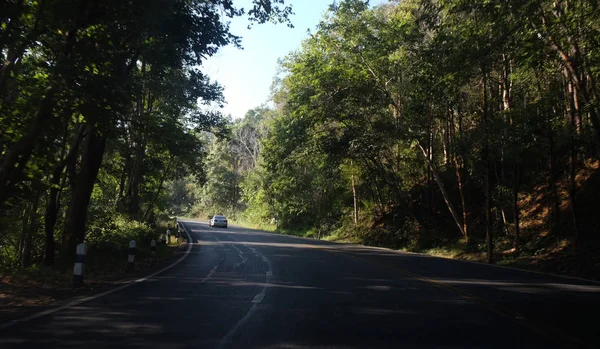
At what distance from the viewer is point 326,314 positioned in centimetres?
724

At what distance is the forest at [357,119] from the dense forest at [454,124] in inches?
4.3

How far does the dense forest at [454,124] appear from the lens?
529 inches

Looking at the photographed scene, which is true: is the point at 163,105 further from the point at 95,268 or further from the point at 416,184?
the point at 416,184

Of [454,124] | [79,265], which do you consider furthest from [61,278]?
[454,124]

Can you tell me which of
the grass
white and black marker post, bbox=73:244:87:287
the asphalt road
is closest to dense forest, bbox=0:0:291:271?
the grass

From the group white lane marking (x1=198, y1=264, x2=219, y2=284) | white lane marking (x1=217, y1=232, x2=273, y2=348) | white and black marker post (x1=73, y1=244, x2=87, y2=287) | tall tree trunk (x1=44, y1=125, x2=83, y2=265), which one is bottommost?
white lane marking (x1=217, y1=232, x2=273, y2=348)

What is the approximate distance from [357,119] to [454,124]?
6638 mm

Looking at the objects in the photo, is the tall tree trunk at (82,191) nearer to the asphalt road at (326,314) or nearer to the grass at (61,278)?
the grass at (61,278)

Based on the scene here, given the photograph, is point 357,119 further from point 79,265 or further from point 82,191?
point 79,265

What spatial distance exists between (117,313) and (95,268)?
21.5 ft

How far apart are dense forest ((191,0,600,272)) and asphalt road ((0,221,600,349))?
6.62 m

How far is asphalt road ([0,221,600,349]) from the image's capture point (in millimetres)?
5734

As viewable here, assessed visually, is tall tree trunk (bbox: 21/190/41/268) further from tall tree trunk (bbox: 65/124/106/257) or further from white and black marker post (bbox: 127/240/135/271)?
white and black marker post (bbox: 127/240/135/271)

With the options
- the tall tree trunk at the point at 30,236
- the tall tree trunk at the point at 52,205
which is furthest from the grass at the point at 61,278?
the tall tree trunk at the point at 30,236
